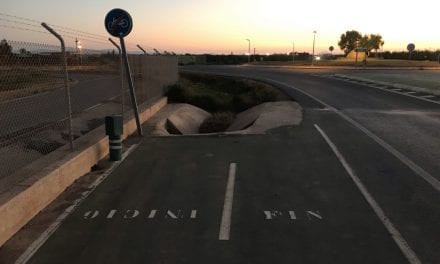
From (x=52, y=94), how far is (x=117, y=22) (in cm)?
266

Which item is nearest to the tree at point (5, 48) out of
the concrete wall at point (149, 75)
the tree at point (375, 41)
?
the concrete wall at point (149, 75)

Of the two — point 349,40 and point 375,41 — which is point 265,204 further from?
point 349,40

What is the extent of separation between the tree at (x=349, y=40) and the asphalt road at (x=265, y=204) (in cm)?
12032

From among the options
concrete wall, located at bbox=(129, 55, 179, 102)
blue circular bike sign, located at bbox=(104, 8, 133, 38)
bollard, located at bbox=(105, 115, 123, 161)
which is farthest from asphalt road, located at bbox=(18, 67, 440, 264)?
concrete wall, located at bbox=(129, 55, 179, 102)

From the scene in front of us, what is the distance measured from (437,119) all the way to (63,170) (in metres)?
12.7

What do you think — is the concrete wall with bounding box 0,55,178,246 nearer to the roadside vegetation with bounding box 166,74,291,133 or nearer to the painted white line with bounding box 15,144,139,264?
the painted white line with bounding box 15,144,139,264

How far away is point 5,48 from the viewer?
7000 millimetres

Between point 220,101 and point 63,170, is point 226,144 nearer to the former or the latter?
point 63,170

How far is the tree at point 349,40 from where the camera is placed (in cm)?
12736

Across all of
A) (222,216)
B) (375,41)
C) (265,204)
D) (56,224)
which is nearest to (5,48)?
(56,224)

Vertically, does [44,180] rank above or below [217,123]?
above

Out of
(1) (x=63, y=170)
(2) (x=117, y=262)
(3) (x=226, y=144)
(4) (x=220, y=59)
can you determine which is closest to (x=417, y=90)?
(3) (x=226, y=144)

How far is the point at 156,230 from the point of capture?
6.56m

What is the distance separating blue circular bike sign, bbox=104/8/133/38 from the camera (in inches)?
489
